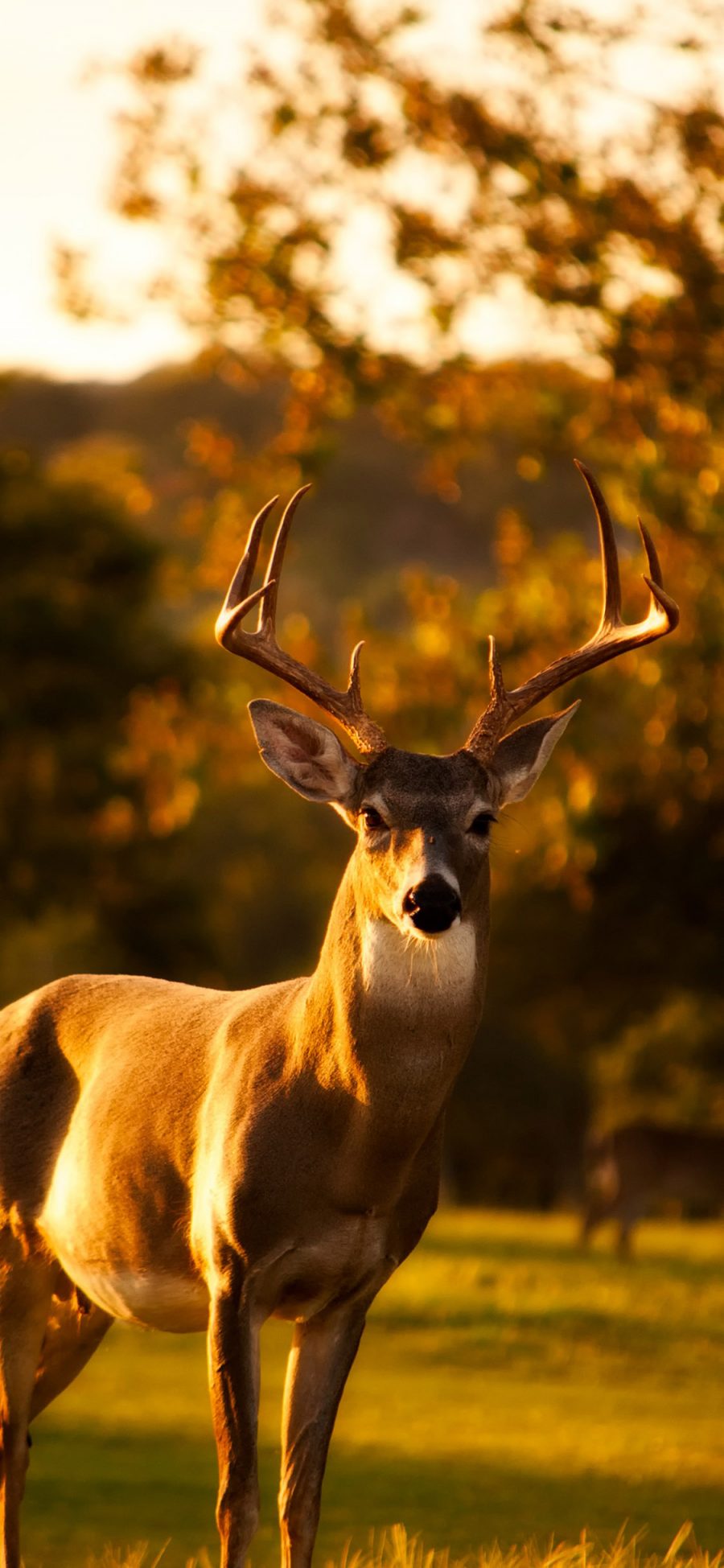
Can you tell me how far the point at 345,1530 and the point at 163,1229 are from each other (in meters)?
3.92

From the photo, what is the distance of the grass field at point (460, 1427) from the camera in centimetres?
1049

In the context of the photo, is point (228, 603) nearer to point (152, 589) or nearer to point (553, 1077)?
point (152, 589)

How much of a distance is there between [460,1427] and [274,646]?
7.23 m

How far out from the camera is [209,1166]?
660cm

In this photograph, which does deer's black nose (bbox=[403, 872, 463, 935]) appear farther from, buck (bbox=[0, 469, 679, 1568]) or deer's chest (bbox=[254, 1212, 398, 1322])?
deer's chest (bbox=[254, 1212, 398, 1322])

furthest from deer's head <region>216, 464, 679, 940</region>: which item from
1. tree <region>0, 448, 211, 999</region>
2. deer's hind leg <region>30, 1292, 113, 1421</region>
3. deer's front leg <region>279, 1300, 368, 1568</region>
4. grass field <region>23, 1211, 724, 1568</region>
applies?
tree <region>0, 448, 211, 999</region>

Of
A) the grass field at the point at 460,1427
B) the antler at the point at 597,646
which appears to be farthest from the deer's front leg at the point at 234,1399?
the grass field at the point at 460,1427

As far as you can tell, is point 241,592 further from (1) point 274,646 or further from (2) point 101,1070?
(2) point 101,1070

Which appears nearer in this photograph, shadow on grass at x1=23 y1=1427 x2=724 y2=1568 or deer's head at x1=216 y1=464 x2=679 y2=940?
deer's head at x1=216 y1=464 x2=679 y2=940

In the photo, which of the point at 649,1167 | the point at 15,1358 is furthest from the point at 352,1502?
the point at 649,1167

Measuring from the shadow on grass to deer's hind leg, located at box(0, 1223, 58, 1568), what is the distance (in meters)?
1.61

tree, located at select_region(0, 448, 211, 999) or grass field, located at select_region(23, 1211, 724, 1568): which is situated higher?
grass field, located at select_region(23, 1211, 724, 1568)

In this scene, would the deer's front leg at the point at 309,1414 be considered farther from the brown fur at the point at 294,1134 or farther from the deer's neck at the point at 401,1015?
the deer's neck at the point at 401,1015

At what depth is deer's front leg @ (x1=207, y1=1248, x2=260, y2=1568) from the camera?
6422 mm
